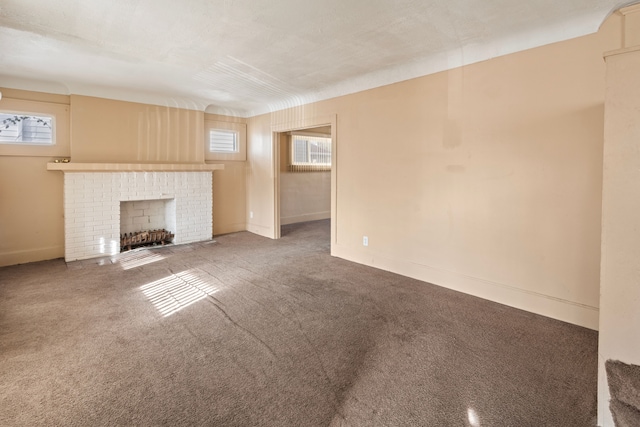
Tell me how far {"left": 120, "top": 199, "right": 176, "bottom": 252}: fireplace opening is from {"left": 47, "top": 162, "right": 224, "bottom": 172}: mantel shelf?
61cm

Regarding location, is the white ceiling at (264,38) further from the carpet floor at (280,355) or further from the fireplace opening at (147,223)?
the carpet floor at (280,355)

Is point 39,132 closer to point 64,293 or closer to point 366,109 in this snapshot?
point 64,293

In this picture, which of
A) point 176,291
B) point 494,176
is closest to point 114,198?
point 176,291

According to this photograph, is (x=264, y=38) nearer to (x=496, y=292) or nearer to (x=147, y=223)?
(x=496, y=292)

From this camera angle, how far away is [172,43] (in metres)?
3.18

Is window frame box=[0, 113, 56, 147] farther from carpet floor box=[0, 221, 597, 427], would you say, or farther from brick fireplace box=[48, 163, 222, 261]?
carpet floor box=[0, 221, 597, 427]

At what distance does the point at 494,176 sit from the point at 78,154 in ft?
18.1

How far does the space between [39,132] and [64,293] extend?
261 centimetres

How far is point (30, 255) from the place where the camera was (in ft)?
15.1

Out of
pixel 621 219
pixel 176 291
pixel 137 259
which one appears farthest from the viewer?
pixel 137 259

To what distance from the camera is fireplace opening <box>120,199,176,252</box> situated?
17.8ft

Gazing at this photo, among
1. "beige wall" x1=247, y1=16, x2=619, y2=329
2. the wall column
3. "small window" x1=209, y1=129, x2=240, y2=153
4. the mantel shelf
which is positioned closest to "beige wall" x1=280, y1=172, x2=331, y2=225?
"small window" x1=209, y1=129, x2=240, y2=153

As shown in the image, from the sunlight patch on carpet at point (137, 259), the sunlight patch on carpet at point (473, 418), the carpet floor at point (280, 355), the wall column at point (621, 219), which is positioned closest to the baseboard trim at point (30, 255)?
the carpet floor at point (280, 355)

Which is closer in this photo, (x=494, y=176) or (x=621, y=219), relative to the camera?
(x=621, y=219)
